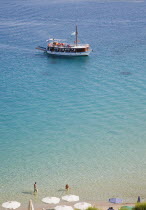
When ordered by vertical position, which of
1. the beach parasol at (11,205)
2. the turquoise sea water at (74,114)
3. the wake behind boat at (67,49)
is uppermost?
the wake behind boat at (67,49)

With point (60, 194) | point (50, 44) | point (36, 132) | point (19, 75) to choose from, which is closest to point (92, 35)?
point (50, 44)

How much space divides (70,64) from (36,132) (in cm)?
3606

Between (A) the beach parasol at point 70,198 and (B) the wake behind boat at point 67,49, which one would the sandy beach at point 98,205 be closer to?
(A) the beach parasol at point 70,198

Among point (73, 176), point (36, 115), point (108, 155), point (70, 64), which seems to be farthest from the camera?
point (70, 64)

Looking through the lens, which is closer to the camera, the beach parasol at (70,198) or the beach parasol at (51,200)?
the beach parasol at (51,200)

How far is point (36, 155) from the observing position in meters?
50.0

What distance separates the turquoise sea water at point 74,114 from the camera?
44.5m

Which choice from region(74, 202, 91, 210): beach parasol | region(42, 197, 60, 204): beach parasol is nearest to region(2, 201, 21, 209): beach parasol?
region(42, 197, 60, 204): beach parasol

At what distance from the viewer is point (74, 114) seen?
61.9 meters

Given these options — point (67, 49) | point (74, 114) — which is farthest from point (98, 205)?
point (67, 49)

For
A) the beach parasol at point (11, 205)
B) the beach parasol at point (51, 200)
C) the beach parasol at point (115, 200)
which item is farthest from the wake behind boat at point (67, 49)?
the beach parasol at point (11, 205)

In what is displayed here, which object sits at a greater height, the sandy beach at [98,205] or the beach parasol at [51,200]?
the beach parasol at [51,200]

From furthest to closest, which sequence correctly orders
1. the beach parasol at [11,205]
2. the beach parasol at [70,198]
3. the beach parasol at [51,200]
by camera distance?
the beach parasol at [70,198]
the beach parasol at [51,200]
the beach parasol at [11,205]

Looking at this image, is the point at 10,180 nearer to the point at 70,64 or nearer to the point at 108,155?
the point at 108,155
